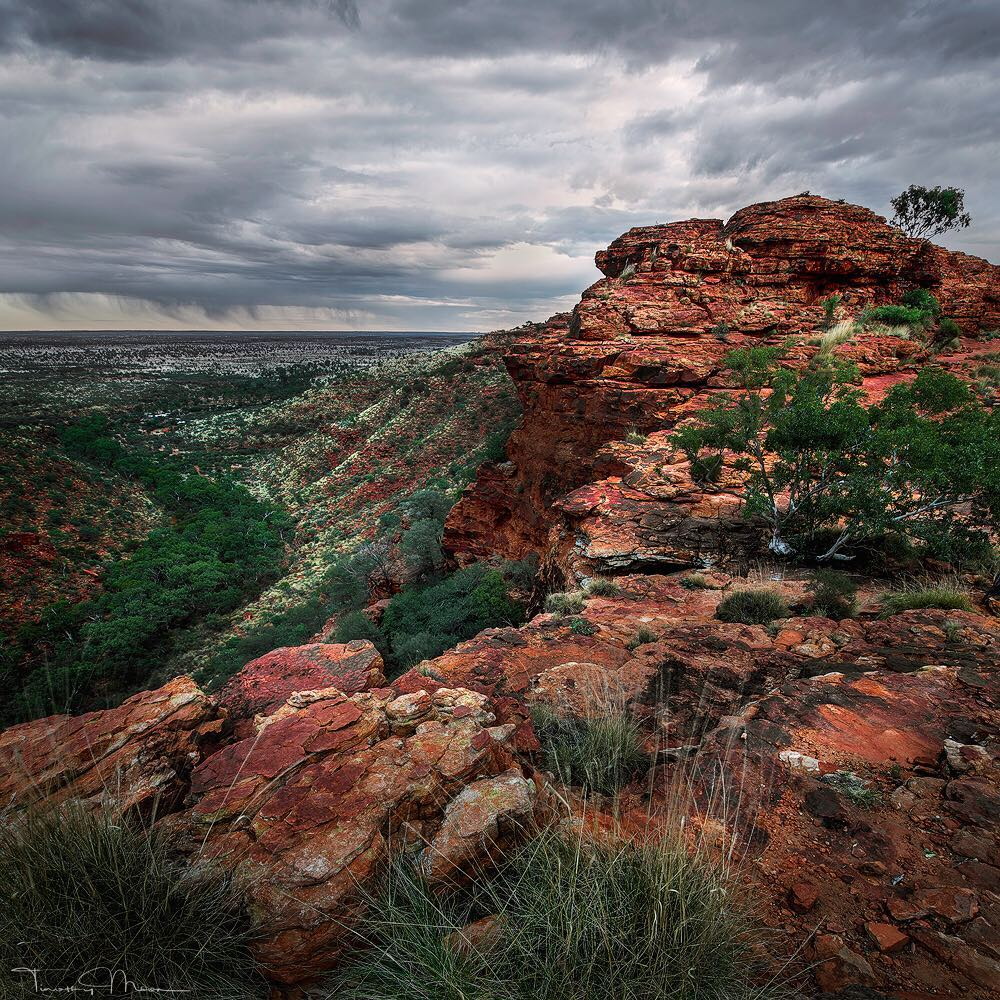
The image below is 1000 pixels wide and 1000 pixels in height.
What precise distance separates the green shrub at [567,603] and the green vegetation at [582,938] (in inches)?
196

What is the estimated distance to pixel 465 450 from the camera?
1359 inches

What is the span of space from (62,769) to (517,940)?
9.76 feet

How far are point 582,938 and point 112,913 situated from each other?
2001mm

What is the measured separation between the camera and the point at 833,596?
21.6ft

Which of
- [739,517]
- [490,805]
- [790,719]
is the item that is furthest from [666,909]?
[739,517]

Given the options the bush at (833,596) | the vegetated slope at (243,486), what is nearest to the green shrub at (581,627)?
the bush at (833,596)

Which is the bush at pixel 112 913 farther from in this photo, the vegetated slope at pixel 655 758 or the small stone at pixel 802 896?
the small stone at pixel 802 896

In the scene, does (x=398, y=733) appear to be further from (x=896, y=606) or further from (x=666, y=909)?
(x=896, y=606)

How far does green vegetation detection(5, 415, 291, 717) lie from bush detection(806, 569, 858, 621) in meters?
18.7

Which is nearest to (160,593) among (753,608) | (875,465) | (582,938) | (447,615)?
(447,615)

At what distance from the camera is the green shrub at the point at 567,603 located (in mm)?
7340

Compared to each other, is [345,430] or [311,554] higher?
[345,430]
